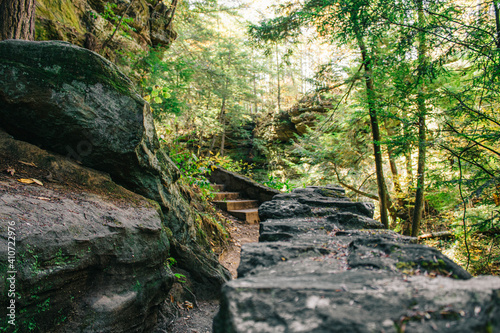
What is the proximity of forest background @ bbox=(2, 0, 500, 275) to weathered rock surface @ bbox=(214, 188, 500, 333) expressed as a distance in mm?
2597

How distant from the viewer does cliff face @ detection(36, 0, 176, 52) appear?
4.75 m

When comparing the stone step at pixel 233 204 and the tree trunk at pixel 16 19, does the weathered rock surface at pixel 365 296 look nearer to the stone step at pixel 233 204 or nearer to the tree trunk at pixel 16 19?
the tree trunk at pixel 16 19

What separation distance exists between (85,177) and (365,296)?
2910mm

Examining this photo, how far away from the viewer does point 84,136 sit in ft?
9.20

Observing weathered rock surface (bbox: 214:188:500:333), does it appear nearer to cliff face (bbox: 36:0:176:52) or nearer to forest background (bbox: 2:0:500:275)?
forest background (bbox: 2:0:500:275)

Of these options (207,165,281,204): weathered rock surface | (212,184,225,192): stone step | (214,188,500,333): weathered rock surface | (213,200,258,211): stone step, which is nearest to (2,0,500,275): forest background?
(207,165,281,204): weathered rock surface

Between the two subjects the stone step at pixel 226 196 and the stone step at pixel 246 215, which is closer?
the stone step at pixel 246 215

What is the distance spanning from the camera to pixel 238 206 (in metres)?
8.16

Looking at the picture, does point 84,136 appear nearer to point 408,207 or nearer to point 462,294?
point 462,294

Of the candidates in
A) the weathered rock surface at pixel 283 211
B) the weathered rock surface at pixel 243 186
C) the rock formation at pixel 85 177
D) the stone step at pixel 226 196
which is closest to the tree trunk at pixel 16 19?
the rock formation at pixel 85 177

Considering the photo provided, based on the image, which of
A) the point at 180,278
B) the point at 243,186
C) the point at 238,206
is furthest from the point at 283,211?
the point at 243,186

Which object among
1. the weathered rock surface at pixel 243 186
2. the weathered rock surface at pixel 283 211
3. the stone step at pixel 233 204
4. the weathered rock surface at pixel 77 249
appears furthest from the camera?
the weathered rock surface at pixel 243 186

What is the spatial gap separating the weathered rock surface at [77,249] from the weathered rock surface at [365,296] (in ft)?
4.68

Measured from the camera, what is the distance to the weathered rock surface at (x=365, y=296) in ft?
2.65
